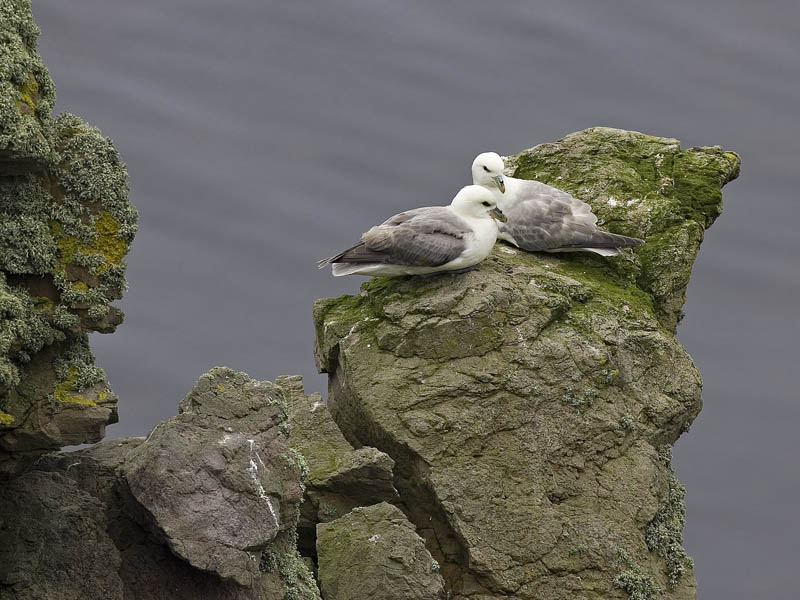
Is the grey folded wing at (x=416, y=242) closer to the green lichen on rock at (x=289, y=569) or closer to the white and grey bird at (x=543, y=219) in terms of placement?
the white and grey bird at (x=543, y=219)

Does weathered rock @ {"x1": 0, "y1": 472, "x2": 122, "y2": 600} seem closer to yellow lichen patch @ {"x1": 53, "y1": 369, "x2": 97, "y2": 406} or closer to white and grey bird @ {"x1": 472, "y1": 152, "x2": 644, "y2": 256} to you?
yellow lichen patch @ {"x1": 53, "y1": 369, "x2": 97, "y2": 406}

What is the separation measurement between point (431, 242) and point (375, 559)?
260 cm

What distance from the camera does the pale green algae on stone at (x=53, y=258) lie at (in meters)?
9.59

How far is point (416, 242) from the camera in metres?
12.1

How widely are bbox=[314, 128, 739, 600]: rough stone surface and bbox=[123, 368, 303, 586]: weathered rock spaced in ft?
5.02

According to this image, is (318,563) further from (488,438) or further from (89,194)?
(89,194)

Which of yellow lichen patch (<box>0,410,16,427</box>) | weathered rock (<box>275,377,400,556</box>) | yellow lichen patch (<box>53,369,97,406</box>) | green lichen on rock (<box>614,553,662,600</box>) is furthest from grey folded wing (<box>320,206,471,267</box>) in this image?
yellow lichen patch (<box>0,410,16,427</box>)

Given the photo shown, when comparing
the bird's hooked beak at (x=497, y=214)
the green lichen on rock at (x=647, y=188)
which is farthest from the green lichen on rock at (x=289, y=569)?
the green lichen on rock at (x=647, y=188)

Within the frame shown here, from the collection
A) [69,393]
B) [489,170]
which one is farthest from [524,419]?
[69,393]

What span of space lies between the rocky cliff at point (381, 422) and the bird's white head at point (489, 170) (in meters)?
0.59

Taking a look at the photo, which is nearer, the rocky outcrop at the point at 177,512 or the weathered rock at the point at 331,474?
the rocky outcrop at the point at 177,512

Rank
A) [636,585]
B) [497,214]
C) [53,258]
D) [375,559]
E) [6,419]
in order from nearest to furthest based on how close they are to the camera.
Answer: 1. [6,419]
2. [53,258]
3. [375,559]
4. [636,585]
5. [497,214]

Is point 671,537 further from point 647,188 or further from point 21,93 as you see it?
point 21,93

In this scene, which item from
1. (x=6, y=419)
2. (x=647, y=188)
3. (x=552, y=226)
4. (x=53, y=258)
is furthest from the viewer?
(x=647, y=188)
